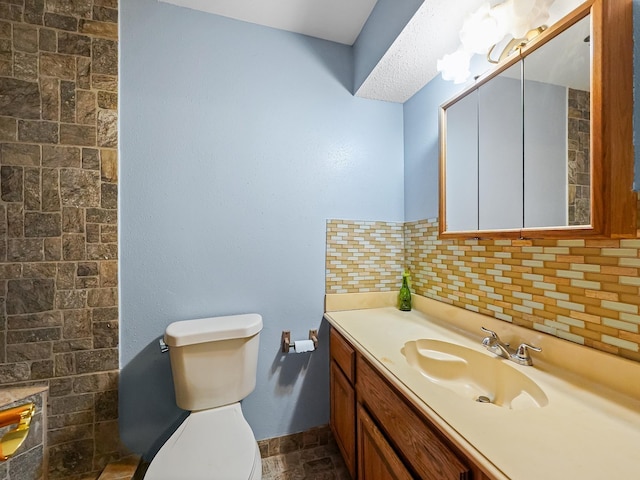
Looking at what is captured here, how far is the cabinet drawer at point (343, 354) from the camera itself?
118cm

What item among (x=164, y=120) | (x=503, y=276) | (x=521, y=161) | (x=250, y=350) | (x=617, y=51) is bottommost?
(x=250, y=350)

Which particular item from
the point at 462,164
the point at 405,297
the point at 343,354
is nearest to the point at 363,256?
the point at 405,297

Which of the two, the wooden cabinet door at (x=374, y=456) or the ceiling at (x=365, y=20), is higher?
the ceiling at (x=365, y=20)

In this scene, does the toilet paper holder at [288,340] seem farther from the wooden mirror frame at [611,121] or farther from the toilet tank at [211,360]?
the wooden mirror frame at [611,121]

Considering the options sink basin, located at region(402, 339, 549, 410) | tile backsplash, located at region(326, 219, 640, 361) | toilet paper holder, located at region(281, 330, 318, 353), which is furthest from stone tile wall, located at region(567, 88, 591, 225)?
toilet paper holder, located at region(281, 330, 318, 353)

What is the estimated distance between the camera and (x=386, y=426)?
0.90 metres

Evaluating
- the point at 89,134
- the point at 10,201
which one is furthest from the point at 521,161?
the point at 10,201

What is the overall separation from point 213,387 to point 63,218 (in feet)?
3.40

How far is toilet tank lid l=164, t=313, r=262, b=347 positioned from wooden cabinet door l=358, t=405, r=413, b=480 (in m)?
0.61

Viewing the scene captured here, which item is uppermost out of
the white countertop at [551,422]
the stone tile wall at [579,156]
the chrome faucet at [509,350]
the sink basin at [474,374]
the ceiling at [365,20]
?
the ceiling at [365,20]

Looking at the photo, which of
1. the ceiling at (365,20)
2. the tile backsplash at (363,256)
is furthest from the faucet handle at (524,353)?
the ceiling at (365,20)

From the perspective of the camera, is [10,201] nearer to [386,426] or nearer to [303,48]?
[303,48]

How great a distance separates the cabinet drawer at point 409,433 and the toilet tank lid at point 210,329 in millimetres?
560

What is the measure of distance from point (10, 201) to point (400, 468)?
6.02 ft
